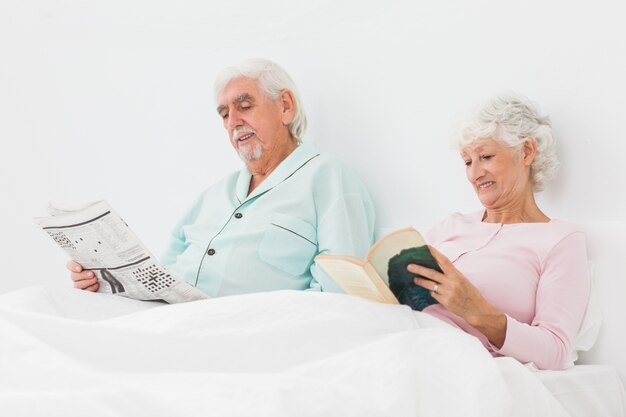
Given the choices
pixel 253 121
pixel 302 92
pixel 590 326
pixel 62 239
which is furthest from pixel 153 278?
pixel 302 92

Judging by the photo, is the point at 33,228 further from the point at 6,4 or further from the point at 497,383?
the point at 497,383

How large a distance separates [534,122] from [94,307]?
1.11m

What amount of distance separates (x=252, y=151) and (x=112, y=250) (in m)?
0.71

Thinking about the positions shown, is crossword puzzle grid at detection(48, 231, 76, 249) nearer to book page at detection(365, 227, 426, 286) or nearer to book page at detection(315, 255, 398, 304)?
book page at detection(315, 255, 398, 304)

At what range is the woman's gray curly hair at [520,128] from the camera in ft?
5.85

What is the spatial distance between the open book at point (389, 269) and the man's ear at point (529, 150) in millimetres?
430

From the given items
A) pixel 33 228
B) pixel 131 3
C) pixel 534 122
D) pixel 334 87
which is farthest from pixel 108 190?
pixel 534 122

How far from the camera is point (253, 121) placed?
2.50 m

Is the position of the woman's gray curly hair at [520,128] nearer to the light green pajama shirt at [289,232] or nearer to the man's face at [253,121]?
the light green pajama shirt at [289,232]

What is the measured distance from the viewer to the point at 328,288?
2.16 meters

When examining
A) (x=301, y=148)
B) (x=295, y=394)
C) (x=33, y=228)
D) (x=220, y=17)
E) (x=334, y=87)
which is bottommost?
(x=33, y=228)

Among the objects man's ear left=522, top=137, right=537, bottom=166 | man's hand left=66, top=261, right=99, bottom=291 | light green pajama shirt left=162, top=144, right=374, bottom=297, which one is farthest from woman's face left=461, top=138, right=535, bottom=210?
man's hand left=66, top=261, right=99, bottom=291

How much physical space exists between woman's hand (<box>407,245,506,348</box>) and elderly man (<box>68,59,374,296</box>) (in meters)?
0.62

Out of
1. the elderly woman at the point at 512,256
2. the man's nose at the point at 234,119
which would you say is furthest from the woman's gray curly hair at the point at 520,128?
the man's nose at the point at 234,119
